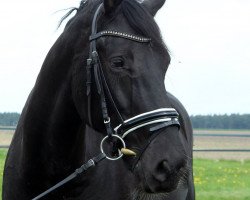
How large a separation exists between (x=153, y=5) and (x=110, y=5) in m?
0.32

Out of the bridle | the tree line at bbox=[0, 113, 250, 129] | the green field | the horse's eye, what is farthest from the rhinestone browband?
the tree line at bbox=[0, 113, 250, 129]

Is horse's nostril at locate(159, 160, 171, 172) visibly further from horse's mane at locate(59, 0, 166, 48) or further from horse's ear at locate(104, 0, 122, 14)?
horse's ear at locate(104, 0, 122, 14)

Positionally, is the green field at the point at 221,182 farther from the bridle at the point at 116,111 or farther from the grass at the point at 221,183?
the bridle at the point at 116,111

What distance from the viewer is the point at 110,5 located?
3.63m

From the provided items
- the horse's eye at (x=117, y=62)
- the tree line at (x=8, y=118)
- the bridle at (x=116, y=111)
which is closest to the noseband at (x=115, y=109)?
the bridle at (x=116, y=111)

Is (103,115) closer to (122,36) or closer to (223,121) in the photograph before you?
(122,36)

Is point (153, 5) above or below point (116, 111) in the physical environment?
above

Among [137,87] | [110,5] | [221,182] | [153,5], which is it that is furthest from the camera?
[221,182]

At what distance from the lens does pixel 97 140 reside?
170 inches

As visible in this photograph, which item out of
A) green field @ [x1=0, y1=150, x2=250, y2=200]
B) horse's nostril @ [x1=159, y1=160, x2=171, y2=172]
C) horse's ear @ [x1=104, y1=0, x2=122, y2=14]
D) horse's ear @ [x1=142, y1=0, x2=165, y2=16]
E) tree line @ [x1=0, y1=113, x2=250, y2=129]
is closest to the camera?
horse's nostril @ [x1=159, y1=160, x2=171, y2=172]

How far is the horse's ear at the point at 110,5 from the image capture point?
3615 mm

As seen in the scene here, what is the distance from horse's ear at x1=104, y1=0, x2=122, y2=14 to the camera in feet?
11.9

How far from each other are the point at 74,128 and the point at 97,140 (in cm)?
32

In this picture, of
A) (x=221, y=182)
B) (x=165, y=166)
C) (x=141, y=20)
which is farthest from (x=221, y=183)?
(x=165, y=166)
